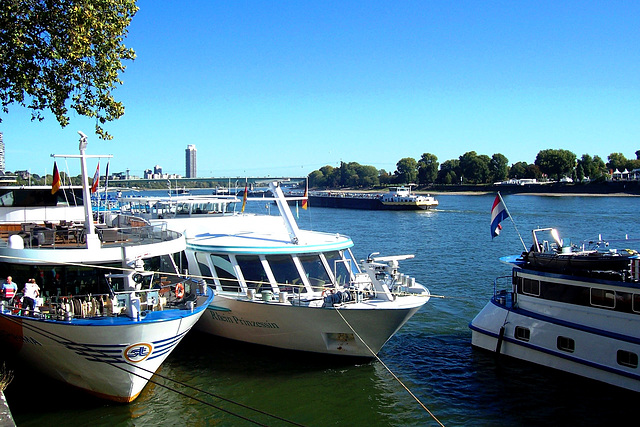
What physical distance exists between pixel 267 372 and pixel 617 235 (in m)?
39.7

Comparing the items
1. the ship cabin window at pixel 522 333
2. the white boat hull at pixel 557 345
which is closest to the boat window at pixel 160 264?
the white boat hull at pixel 557 345

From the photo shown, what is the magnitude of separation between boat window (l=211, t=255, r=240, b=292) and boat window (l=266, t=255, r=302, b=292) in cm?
118

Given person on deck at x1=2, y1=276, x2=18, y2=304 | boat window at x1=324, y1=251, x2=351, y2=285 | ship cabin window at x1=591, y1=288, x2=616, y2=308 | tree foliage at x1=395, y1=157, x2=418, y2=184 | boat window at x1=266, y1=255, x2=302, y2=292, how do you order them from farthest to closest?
tree foliage at x1=395, y1=157, x2=418, y2=184
boat window at x1=324, y1=251, x2=351, y2=285
boat window at x1=266, y1=255, x2=302, y2=292
ship cabin window at x1=591, y1=288, x2=616, y2=308
person on deck at x1=2, y1=276, x2=18, y2=304

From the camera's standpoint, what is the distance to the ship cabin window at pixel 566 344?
14.6m

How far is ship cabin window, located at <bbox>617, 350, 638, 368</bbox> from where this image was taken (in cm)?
1338

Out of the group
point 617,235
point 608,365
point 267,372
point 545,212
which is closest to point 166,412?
point 267,372

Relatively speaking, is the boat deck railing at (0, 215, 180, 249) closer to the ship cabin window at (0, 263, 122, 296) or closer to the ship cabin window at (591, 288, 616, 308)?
the ship cabin window at (0, 263, 122, 296)

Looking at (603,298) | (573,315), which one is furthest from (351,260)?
(603,298)

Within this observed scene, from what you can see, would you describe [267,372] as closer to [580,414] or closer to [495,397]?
[495,397]

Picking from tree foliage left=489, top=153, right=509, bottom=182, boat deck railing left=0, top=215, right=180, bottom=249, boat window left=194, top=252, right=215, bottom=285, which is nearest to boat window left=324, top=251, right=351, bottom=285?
boat window left=194, top=252, right=215, bottom=285

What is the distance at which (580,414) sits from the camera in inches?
504

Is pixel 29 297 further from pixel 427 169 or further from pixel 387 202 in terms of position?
pixel 427 169

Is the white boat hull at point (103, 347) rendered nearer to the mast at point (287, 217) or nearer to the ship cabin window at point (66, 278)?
the ship cabin window at point (66, 278)

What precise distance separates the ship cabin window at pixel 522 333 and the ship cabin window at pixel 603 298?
212cm
